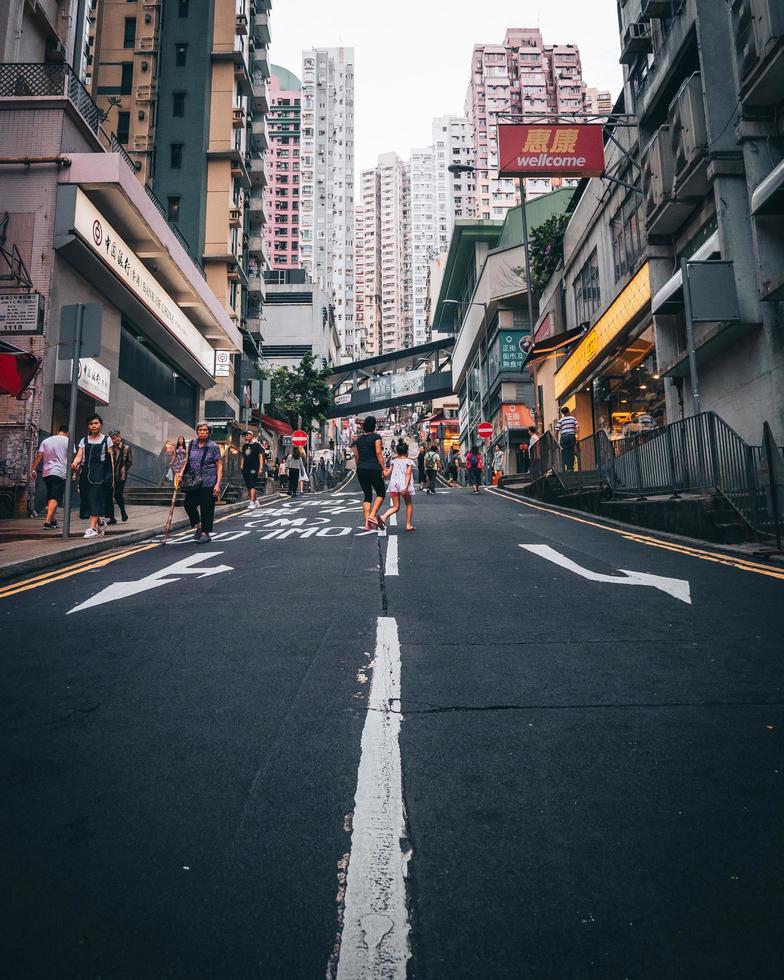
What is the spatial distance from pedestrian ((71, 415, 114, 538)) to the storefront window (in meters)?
14.6

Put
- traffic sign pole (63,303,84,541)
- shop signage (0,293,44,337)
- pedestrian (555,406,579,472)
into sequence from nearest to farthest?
traffic sign pole (63,303,84,541), shop signage (0,293,44,337), pedestrian (555,406,579,472)

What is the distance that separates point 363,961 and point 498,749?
1.32 meters

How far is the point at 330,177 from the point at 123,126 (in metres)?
121

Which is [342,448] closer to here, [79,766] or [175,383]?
[175,383]

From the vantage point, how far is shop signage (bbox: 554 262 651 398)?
1966 centimetres

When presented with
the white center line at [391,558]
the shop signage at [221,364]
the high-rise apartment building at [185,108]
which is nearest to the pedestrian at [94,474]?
the white center line at [391,558]

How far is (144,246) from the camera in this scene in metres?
24.8

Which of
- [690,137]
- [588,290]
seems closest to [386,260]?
[588,290]

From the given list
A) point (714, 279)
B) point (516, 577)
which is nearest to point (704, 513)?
point (516, 577)

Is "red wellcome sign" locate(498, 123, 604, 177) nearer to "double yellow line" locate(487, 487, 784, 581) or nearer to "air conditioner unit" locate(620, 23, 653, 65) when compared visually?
"air conditioner unit" locate(620, 23, 653, 65)

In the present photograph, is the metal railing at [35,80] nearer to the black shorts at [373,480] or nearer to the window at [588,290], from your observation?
the black shorts at [373,480]

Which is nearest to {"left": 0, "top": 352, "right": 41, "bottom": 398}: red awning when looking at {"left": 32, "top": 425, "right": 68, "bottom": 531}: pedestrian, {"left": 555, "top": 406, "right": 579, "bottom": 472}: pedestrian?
{"left": 32, "top": 425, "right": 68, "bottom": 531}: pedestrian

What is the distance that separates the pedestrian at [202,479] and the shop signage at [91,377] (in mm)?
7579

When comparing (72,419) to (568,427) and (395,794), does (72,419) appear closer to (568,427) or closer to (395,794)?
(395,794)
